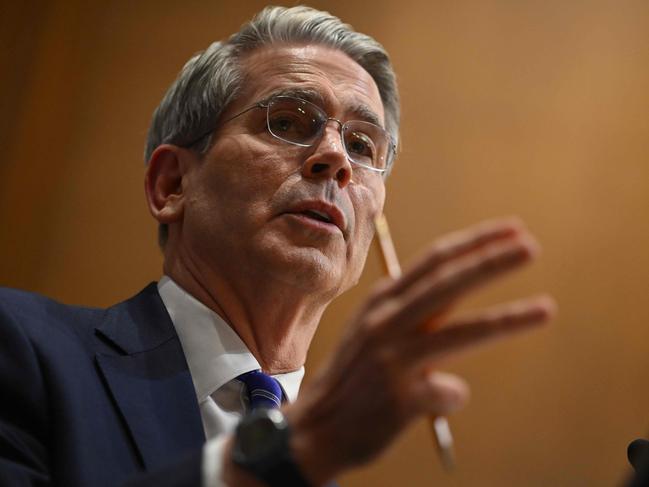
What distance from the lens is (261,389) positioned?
118 cm

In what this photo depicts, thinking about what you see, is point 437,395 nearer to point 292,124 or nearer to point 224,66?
point 292,124

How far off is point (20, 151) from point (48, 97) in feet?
0.60

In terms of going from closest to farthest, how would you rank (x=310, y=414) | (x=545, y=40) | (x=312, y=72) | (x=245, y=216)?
(x=310, y=414) → (x=245, y=216) → (x=312, y=72) → (x=545, y=40)

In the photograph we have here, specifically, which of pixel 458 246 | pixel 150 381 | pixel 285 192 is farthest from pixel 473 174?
pixel 458 246

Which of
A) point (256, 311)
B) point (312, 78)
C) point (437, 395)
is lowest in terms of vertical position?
point (437, 395)

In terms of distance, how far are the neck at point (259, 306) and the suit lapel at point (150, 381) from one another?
100 millimetres

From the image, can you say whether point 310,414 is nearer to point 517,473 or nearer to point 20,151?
point 517,473

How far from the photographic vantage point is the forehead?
138cm

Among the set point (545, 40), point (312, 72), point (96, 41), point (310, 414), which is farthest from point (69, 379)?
point (545, 40)

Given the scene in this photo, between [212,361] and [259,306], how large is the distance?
5.7 inches

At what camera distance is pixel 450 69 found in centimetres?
223

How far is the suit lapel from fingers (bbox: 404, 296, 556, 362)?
0.50 meters

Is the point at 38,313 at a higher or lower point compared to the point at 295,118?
lower

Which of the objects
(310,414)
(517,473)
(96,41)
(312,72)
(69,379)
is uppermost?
(96,41)
